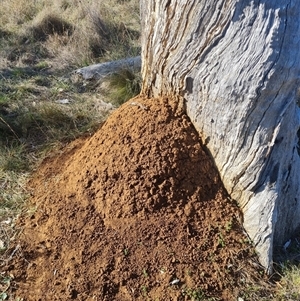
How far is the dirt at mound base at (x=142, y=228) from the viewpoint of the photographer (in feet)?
8.07

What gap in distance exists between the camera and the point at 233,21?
2240 millimetres

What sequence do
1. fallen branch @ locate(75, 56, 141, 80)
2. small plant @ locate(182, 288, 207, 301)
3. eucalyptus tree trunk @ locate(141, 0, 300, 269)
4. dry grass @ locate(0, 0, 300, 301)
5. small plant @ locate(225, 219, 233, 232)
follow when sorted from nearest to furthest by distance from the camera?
eucalyptus tree trunk @ locate(141, 0, 300, 269) < small plant @ locate(182, 288, 207, 301) < small plant @ locate(225, 219, 233, 232) < dry grass @ locate(0, 0, 300, 301) < fallen branch @ locate(75, 56, 141, 80)

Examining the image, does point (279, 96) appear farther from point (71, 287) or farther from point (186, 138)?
point (71, 287)

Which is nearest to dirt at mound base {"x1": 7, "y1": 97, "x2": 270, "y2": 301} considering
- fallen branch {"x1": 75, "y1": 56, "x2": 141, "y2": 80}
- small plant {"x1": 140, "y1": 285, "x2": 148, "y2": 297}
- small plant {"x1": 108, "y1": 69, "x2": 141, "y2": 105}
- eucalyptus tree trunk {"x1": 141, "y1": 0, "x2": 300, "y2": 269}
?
small plant {"x1": 140, "y1": 285, "x2": 148, "y2": 297}

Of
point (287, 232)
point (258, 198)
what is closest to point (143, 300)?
point (258, 198)

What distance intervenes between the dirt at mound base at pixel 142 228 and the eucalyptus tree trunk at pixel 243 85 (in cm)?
13

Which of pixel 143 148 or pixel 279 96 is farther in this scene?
pixel 143 148

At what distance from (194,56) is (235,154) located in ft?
2.07

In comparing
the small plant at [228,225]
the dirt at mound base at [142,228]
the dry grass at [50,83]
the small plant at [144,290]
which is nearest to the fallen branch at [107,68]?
the dry grass at [50,83]

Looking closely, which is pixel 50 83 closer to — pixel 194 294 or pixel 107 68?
pixel 107 68

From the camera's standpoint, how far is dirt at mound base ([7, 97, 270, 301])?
246 centimetres

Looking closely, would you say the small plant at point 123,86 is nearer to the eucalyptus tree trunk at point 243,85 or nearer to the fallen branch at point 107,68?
the fallen branch at point 107,68

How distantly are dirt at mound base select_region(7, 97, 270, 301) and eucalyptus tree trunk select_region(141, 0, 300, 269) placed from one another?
0.13 meters

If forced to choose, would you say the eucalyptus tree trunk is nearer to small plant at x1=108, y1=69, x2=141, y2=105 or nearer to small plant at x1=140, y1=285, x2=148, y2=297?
small plant at x1=140, y1=285, x2=148, y2=297
